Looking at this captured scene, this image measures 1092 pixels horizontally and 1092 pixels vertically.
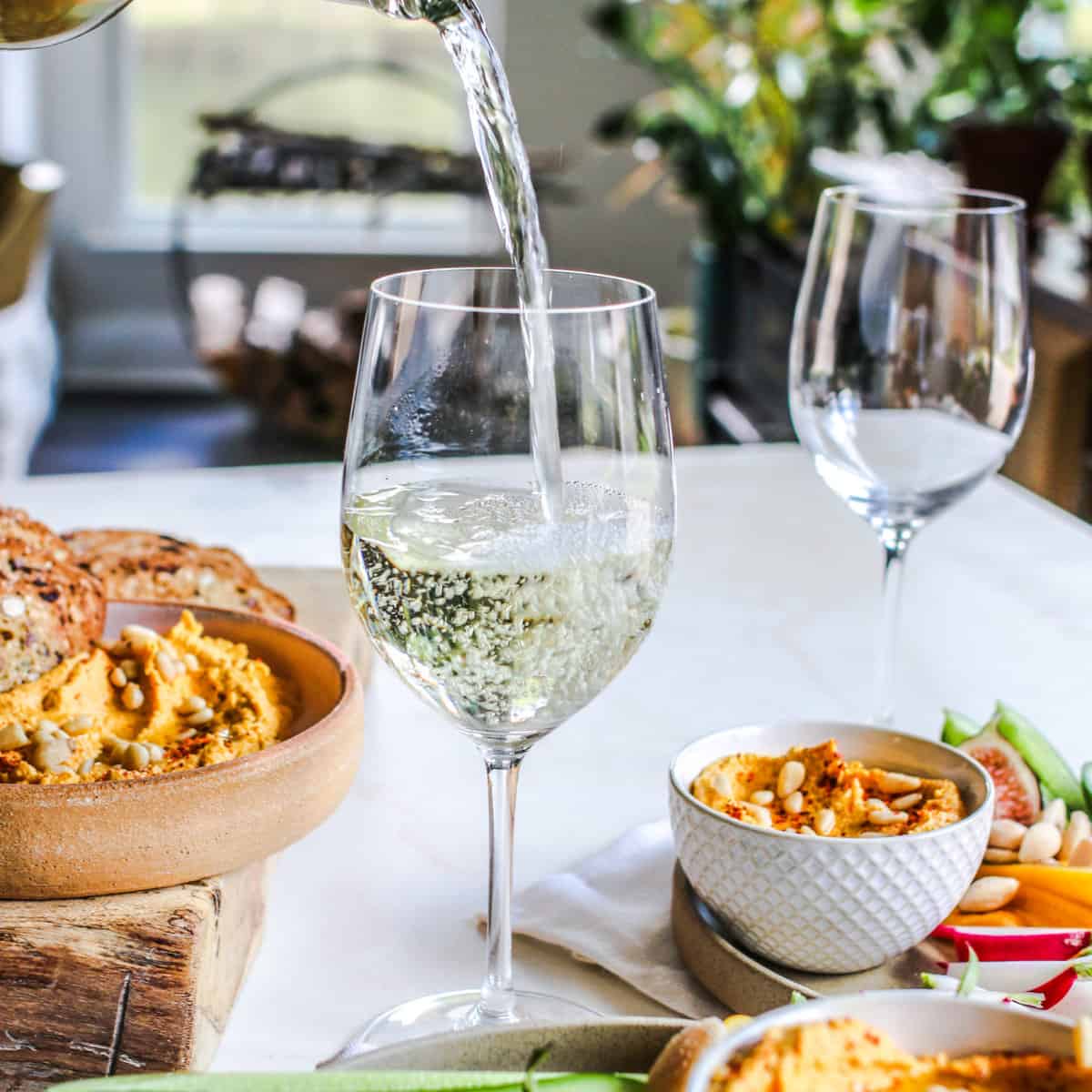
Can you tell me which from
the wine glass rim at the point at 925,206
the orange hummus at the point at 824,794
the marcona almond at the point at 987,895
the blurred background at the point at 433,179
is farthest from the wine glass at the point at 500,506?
the blurred background at the point at 433,179

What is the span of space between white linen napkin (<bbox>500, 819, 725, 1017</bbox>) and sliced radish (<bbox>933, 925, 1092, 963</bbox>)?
0.11 metres

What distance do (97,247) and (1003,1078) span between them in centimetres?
583

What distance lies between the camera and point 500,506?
1.97ft

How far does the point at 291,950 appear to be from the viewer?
0.71 m

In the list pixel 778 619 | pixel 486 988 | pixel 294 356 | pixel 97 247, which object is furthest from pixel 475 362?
pixel 97 247

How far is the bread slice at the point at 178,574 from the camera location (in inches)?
36.5

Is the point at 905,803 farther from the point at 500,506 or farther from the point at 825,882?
the point at 500,506

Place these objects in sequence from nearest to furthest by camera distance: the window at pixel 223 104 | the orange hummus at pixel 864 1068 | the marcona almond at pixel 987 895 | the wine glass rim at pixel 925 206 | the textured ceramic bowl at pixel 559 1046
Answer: the orange hummus at pixel 864 1068 → the textured ceramic bowl at pixel 559 1046 → the marcona almond at pixel 987 895 → the wine glass rim at pixel 925 206 → the window at pixel 223 104

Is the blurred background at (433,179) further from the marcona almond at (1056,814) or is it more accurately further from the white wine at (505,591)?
the white wine at (505,591)

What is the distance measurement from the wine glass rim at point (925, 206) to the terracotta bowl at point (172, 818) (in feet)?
1.37

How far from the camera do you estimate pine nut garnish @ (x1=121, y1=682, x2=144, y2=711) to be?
72 centimetres

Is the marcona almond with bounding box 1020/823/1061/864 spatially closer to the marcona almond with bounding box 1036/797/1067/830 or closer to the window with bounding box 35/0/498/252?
the marcona almond with bounding box 1036/797/1067/830

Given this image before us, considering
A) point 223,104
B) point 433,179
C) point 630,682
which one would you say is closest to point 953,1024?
point 630,682

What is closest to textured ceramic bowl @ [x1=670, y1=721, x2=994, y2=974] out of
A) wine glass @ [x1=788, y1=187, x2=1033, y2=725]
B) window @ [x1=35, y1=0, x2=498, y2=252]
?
wine glass @ [x1=788, y1=187, x2=1033, y2=725]
